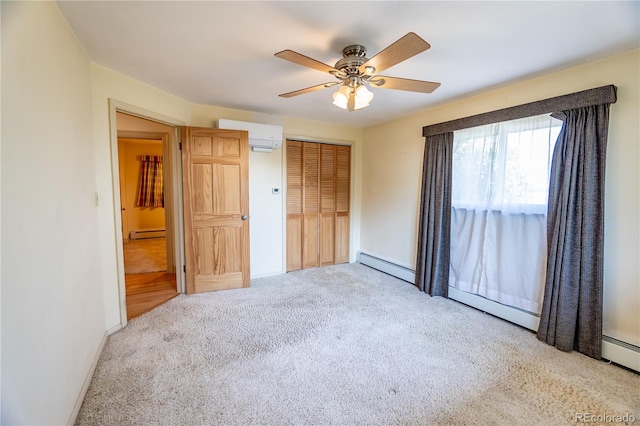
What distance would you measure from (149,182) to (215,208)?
4371 millimetres

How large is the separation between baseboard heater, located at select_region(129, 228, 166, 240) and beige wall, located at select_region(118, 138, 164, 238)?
0.33ft

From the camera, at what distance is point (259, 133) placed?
3.62 meters

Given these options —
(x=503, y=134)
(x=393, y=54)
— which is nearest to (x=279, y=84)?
(x=393, y=54)

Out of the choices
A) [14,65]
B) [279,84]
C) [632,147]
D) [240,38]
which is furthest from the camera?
[279,84]

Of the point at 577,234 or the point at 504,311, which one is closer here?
the point at 577,234

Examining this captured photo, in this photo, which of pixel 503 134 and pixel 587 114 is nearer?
pixel 587 114

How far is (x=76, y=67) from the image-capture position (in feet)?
6.18

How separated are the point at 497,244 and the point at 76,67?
390cm

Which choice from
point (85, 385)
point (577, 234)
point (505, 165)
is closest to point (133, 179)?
point (85, 385)

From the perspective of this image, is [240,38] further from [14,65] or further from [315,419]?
[315,419]

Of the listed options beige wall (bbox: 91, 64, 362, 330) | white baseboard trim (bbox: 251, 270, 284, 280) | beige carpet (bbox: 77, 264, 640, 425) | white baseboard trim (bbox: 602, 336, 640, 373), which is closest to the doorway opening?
beige wall (bbox: 91, 64, 362, 330)

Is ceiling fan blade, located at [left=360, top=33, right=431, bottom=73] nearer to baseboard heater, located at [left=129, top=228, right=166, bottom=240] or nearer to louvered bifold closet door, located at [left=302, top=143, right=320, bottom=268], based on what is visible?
louvered bifold closet door, located at [left=302, top=143, right=320, bottom=268]

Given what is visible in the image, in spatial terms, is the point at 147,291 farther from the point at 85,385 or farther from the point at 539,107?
the point at 539,107

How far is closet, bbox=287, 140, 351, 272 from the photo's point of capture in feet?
14.1
